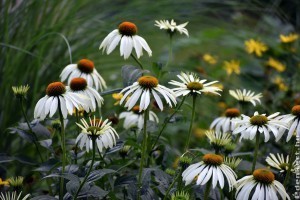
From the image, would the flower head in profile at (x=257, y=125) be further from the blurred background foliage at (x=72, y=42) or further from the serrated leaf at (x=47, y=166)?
the blurred background foliage at (x=72, y=42)

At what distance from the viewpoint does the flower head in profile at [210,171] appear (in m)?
1.22

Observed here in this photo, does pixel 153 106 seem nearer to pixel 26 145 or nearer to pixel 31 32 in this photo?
pixel 26 145

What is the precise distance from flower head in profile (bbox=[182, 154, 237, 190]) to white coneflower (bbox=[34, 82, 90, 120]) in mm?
298

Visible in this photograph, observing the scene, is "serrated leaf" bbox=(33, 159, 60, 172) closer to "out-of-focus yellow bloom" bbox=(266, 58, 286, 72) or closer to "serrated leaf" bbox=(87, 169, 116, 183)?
"serrated leaf" bbox=(87, 169, 116, 183)

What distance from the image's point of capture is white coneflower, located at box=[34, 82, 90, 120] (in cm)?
130

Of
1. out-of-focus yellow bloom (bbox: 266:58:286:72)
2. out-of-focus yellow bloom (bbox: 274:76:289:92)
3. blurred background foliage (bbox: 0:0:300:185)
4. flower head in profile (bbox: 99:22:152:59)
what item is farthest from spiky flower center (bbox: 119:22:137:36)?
out-of-focus yellow bloom (bbox: 266:58:286:72)

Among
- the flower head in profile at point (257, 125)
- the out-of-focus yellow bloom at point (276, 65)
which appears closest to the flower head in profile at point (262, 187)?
the flower head in profile at point (257, 125)

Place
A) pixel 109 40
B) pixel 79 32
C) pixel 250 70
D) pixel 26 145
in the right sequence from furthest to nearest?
pixel 250 70
pixel 79 32
pixel 26 145
pixel 109 40

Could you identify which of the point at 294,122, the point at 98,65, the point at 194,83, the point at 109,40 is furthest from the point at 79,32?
the point at 294,122

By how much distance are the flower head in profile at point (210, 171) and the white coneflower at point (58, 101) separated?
298mm

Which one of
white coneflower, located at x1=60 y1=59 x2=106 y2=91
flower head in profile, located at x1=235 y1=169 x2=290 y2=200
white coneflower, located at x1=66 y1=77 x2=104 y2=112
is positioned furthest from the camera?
white coneflower, located at x1=60 y1=59 x2=106 y2=91

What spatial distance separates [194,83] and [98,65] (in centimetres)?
120

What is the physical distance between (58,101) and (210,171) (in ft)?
1.27

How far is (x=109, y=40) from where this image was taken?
1.54m
